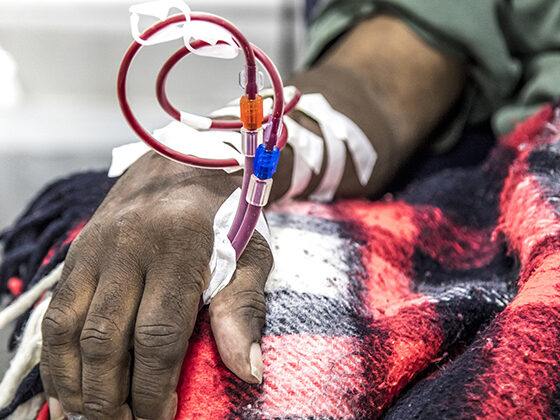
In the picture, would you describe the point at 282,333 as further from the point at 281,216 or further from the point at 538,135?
the point at 538,135

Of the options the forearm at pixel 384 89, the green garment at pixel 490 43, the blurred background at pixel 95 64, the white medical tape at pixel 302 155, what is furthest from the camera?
the blurred background at pixel 95 64

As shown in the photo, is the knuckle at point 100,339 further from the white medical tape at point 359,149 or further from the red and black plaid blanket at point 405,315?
the white medical tape at point 359,149

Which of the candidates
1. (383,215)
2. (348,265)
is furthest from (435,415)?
(383,215)

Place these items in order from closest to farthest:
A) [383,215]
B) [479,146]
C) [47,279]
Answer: [47,279] < [383,215] < [479,146]

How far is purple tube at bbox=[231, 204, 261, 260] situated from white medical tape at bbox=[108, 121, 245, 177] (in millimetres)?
42

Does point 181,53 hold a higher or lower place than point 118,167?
higher

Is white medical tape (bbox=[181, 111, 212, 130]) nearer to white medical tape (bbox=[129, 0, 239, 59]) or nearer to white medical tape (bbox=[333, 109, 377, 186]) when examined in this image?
white medical tape (bbox=[129, 0, 239, 59])

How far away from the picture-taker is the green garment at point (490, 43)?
78cm

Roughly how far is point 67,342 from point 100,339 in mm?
30

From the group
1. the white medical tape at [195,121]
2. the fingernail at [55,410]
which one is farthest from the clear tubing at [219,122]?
the fingernail at [55,410]

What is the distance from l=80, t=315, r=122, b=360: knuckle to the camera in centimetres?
35

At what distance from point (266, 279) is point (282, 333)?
4 cm

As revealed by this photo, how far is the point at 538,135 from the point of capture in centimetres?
58

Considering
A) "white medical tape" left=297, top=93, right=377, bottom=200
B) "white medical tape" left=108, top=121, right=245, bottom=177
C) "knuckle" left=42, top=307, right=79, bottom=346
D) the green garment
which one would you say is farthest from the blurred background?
"knuckle" left=42, top=307, right=79, bottom=346
